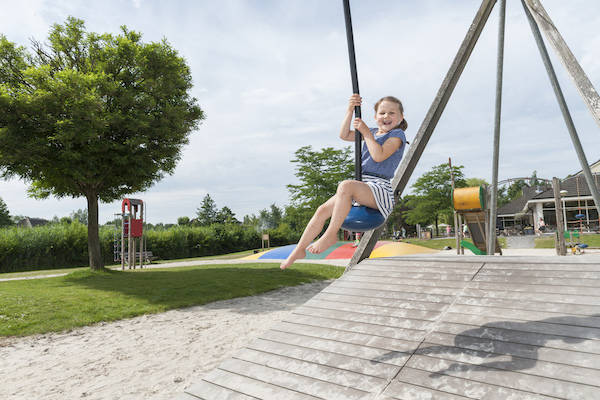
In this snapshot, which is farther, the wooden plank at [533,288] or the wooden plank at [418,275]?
the wooden plank at [418,275]

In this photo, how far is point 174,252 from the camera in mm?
29547

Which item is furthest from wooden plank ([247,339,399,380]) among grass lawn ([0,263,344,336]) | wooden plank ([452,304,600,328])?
grass lawn ([0,263,344,336])

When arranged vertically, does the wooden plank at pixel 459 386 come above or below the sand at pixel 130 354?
above

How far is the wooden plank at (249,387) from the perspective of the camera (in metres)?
3.05

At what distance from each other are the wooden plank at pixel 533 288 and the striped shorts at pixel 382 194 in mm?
2192

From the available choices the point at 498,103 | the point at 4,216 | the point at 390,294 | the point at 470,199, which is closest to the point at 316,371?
Answer: the point at 390,294

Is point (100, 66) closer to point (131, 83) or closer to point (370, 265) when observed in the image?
point (131, 83)

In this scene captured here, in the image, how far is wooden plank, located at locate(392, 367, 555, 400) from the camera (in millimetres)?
2496

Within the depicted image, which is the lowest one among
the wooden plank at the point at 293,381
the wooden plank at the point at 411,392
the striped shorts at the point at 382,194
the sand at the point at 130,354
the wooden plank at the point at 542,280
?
the sand at the point at 130,354

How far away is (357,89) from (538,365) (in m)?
2.48

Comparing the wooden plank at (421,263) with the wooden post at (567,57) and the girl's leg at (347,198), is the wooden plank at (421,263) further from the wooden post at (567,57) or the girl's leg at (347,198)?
the girl's leg at (347,198)

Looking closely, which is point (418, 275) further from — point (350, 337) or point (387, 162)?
point (387, 162)

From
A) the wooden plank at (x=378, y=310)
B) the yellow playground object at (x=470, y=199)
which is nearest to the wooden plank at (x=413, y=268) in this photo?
the wooden plank at (x=378, y=310)

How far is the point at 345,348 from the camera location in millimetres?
3529
